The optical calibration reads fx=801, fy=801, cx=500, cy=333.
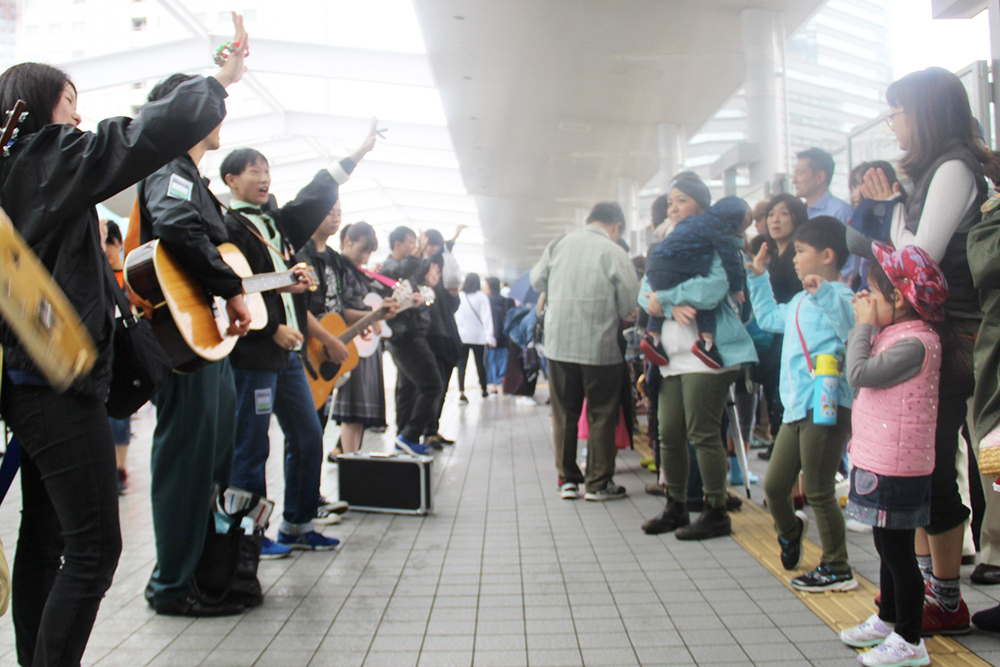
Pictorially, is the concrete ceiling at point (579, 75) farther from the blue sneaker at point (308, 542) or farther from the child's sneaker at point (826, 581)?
the child's sneaker at point (826, 581)

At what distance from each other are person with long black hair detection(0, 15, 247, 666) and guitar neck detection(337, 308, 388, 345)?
3.10m

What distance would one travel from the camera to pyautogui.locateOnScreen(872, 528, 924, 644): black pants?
2.43 metres

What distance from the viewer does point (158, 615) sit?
10.1 ft

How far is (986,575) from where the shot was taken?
10.4 ft

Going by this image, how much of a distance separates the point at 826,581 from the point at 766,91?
669 cm

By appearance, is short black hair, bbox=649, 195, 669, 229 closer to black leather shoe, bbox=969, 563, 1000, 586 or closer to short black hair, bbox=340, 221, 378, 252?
short black hair, bbox=340, 221, 378, 252

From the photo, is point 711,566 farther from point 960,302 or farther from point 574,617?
point 960,302

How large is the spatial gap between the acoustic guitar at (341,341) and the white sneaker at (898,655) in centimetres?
312

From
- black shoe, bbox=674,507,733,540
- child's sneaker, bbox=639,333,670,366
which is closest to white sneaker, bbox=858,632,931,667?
black shoe, bbox=674,507,733,540

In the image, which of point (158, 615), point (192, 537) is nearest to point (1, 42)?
point (192, 537)

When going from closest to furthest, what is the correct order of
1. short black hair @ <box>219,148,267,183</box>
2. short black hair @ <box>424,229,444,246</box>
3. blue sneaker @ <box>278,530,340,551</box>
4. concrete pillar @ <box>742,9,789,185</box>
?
short black hair @ <box>219,148,267,183</box>
blue sneaker @ <box>278,530,340,551</box>
short black hair @ <box>424,229,444,246</box>
concrete pillar @ <box>742,9,789,185</box>

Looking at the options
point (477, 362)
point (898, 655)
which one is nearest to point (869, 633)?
point (898, 655)

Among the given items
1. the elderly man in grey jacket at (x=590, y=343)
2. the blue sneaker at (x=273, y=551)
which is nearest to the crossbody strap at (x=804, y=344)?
the elderly man in grey jacket at (x=590, y=343)

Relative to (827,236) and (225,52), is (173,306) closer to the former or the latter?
(225,52)
